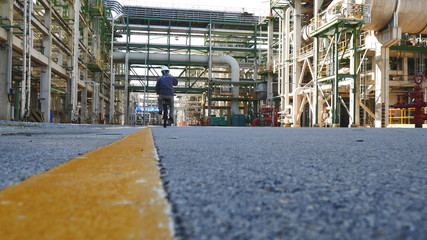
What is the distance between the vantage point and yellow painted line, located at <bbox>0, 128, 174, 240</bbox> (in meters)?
0.53

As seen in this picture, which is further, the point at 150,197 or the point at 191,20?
the point at 191,20

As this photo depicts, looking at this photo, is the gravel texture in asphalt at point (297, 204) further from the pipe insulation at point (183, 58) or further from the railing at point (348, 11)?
the pipe insulation at point (183, 58)

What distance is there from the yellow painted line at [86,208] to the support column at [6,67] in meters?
13.4

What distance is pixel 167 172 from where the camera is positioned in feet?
3.92

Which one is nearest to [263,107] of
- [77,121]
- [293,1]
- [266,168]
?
[293,1]

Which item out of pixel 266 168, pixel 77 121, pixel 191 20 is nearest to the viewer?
pixel 266 168

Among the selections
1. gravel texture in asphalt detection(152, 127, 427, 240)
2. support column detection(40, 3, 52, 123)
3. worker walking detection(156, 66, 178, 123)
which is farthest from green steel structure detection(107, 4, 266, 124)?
gravel texture in asphalt detection(152, 127, 427, 240)

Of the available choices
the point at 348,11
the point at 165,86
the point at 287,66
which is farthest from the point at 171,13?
the point at 165,86

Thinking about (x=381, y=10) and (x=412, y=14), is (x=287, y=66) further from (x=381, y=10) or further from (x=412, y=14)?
(x=412, y=14)

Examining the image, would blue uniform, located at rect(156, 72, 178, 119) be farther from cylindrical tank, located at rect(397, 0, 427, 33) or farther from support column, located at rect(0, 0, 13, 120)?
cylindrical tank, located at rect(397, 0, 427, 33)

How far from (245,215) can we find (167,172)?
22.7 inches

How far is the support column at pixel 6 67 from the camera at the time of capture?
41.3 ft

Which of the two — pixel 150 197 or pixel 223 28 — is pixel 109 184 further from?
pixel 223 28

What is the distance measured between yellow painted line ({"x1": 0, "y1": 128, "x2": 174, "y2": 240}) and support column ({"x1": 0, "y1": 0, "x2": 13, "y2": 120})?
1336cm
